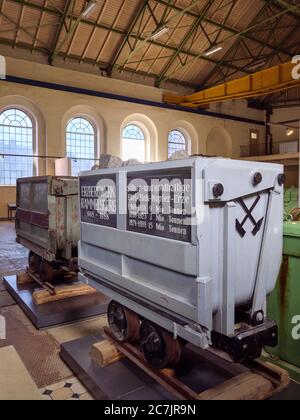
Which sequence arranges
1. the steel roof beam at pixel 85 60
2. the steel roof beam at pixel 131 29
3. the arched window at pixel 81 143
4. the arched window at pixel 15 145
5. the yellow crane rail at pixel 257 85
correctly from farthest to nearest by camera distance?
the arched window at pixel 81 143, the arched window at pixel 15 145, the steel roof beam at pixel 85 60, the steel roof beam at pixel 131 29, the yellow crane rail at pixel 257 85

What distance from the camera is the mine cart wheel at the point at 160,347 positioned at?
1.91 meters

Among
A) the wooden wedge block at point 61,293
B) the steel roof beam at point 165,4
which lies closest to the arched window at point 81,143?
the steel roof beam at point 165,4

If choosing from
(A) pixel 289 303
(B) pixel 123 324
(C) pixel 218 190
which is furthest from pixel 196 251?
(A) pixel 289 303

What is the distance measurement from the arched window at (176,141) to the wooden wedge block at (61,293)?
12725mm

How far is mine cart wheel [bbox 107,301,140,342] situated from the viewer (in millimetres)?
2246

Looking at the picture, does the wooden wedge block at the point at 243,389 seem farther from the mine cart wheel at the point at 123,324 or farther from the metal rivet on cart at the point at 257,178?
the metal rivet on cart at the point at 257,178

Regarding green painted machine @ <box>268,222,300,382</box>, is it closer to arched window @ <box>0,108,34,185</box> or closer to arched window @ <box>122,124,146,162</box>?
arched window @ <box>0,108,34,185</box>

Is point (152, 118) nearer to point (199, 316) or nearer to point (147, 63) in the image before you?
point (147, 63)

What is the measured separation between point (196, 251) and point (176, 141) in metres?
15.4

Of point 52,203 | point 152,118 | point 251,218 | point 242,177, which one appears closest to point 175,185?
point 242,177

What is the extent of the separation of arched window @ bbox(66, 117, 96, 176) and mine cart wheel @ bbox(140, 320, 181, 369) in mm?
11718

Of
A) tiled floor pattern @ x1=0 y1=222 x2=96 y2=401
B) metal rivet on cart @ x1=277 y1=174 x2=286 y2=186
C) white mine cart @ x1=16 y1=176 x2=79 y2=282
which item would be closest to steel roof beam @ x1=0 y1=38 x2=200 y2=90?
white mine cart @ x1=16 y1=176 x2=79 y2=282

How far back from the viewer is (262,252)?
1805 mm
